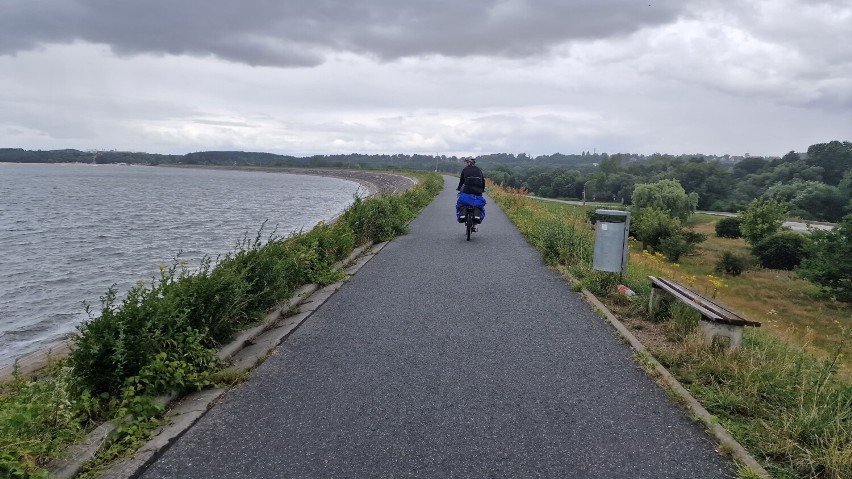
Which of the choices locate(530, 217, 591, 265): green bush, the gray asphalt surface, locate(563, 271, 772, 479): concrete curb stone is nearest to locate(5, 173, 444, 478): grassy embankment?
the gray asphalt surface

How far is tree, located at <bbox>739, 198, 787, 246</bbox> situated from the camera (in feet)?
144

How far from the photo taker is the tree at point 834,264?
24.2 m

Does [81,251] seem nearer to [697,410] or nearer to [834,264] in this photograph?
[697,410]

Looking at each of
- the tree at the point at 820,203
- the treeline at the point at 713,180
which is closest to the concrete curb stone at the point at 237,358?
the tree at the point at 820,203

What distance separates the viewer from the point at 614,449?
3529mm

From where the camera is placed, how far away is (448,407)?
13.4 feet

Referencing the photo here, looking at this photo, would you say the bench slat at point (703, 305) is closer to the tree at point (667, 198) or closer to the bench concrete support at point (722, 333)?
the bench concrete support at point (722, 333)

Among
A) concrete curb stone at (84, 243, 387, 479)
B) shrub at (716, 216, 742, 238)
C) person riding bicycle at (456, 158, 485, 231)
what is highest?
person riding bicycle at (456, 158, 485, 231)

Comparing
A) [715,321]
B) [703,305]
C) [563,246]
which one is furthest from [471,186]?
[715,321]

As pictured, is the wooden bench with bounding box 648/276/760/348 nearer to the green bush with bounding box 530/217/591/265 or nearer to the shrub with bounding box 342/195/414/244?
the green bush with bounding box 530/217/591/265

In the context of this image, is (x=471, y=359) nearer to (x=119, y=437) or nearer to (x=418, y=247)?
(x=119, y=437)

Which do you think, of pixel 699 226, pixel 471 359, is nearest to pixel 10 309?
pixel 471 359

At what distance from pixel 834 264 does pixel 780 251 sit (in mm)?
14012

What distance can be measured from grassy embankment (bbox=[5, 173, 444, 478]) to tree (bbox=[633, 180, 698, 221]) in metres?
67.3
